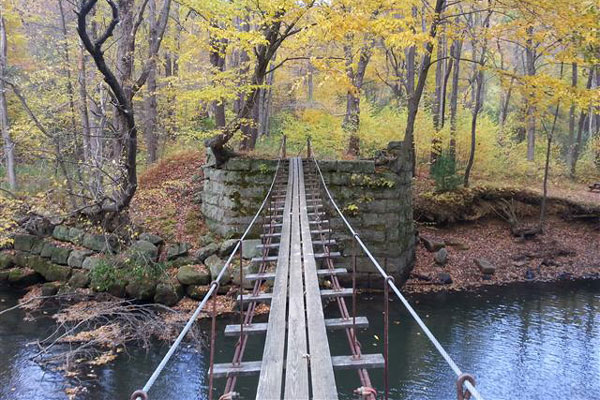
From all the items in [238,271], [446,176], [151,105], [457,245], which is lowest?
[457,245]

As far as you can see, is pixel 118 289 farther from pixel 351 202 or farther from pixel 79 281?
pixel 351 202

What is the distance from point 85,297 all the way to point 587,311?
38.6ft

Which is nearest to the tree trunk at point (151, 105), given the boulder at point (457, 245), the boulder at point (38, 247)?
the boulder at point (38, 247)

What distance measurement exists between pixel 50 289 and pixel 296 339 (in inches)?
344

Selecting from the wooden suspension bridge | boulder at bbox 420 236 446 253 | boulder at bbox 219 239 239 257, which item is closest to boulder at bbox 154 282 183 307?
boulder at bbox 219 239 239 257

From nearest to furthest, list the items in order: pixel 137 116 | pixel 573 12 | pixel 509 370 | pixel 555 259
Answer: pixel 509 370 < pixel 573 12 < pixel 555 259 < pixel 137 116

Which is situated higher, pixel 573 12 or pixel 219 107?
pixel 573 12

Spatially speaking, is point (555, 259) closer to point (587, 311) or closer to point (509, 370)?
point (587, 311)

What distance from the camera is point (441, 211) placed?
1424 cm

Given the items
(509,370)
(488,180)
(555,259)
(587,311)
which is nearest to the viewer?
(509,370)

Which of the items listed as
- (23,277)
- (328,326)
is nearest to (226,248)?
(23,277)

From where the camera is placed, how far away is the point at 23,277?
1035 centimetres

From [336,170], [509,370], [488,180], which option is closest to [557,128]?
[488,180]

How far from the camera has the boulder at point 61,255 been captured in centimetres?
1044
